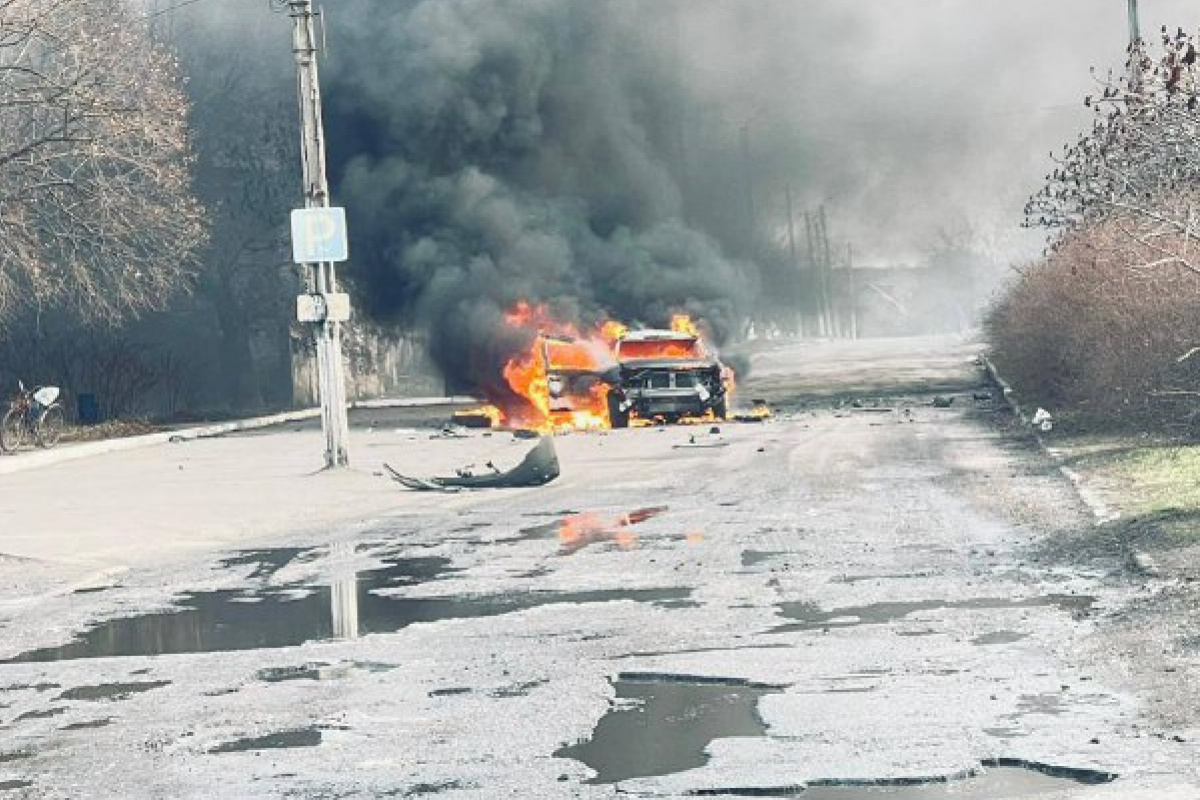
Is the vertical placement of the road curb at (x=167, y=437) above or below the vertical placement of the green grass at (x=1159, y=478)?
above

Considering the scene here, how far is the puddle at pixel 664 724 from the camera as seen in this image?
862 centimetres

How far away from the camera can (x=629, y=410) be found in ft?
129

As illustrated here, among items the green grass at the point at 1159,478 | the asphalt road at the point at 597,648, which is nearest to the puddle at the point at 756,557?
the asphalt road at the point at 597,648

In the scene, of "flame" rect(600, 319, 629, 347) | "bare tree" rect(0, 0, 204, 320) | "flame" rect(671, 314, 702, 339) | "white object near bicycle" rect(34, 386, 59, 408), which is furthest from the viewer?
"flame" rect(671, 314, 702, 339)

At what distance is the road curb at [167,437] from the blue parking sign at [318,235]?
26.6 feet

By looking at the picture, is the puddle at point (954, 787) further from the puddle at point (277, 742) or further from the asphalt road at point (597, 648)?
the puddle at point (277, 742)

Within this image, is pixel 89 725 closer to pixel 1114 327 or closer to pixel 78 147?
pixel 1114 327

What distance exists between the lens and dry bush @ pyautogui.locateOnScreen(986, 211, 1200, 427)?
953 inches

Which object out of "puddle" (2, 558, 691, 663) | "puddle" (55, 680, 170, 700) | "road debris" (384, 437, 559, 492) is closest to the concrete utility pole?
"road debris" (384, 437, 559, 492)

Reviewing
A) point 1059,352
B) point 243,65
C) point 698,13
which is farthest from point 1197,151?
point 243,65

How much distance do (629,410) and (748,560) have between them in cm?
2317

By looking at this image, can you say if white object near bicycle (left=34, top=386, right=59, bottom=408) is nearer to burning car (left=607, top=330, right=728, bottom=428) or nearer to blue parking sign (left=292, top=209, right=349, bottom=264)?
burning car (left=607, top=330, right=728, bottom=428)

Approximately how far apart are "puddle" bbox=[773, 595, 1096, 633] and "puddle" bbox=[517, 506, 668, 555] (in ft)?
15.3

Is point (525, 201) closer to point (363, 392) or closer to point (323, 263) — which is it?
point (363, 392)
